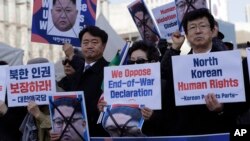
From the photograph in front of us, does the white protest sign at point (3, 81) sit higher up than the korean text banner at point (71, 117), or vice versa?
the white protest sign at point (3, 81)

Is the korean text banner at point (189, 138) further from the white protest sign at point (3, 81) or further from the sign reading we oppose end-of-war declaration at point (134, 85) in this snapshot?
the white protest sign at point (3, 81)

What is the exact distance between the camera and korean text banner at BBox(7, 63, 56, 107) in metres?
4.51

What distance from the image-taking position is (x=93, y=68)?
4484 mm

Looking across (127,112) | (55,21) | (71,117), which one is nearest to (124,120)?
(127,112)

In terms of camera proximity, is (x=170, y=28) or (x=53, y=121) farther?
(x=170, y=28)

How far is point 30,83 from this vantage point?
4.61 metres

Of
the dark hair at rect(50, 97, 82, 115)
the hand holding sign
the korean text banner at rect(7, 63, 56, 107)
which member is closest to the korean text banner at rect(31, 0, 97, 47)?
the korean text banner at rect(7, 63, 56, 107)

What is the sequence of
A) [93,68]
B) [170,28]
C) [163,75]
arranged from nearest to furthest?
[163,75]
[93,68]
[170,28]

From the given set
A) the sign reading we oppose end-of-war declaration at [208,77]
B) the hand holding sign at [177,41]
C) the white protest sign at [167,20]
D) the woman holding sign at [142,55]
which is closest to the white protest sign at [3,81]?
the woman holding sign at [142,55]

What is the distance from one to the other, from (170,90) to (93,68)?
32.3 inches

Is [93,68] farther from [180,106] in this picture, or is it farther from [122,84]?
[180,106]

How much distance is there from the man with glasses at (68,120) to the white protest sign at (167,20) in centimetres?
253

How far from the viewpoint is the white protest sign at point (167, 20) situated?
647 cm

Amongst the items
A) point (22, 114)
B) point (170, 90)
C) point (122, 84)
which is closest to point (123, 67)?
point (122, 84)
